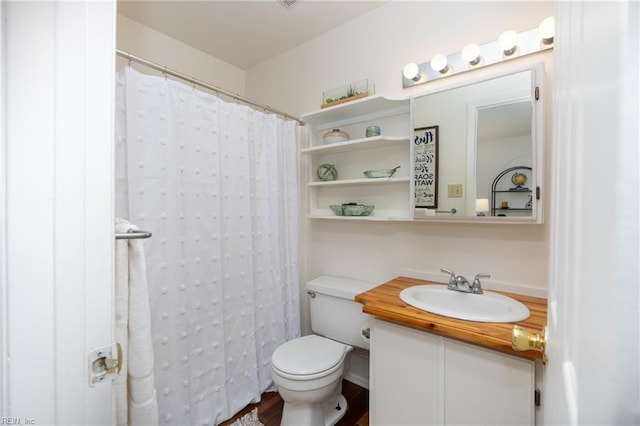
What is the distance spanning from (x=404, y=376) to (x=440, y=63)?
166 cm

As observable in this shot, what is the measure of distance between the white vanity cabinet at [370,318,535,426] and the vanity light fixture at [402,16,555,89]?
1413mm

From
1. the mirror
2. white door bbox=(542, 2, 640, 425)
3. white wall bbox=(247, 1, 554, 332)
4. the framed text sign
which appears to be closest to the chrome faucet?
white wall bbox=(247, 1, 554, 332)

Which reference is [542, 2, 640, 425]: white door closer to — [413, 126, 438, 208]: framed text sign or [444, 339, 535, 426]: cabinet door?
[444, 339, 535, 426]: cabinet door

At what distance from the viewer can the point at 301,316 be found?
2336 mm

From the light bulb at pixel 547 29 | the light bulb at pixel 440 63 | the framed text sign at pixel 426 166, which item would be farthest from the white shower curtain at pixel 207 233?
the light bulb at pixel 547 29

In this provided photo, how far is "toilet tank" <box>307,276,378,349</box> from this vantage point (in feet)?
5.83

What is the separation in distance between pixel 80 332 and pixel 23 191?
29 centimetres

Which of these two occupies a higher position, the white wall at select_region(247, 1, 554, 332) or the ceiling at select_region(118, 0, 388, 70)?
the ceiling at select_region(118, 0, 388, 70)

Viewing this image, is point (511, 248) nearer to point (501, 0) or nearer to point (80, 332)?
point (501, 0)

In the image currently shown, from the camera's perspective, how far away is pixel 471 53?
152cm

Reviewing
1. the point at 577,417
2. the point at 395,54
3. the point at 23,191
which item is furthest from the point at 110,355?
the point at 395,54

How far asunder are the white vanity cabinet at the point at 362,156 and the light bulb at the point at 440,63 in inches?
9.5

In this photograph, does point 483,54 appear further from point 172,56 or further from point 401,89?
point 172,56

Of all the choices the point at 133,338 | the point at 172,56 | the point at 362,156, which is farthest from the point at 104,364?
the point at 172,56
